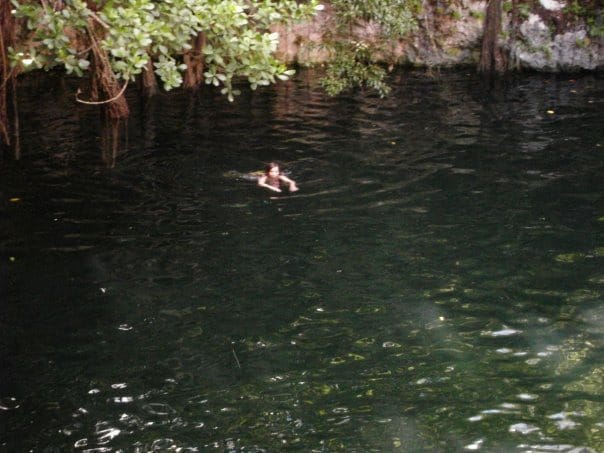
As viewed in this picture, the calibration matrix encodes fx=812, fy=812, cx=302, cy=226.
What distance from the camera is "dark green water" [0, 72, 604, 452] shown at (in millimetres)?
8391

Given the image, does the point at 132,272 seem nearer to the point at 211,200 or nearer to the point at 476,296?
the point at 211,200

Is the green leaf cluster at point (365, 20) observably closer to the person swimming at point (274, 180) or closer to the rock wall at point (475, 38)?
the person swimming at point (274, 180)

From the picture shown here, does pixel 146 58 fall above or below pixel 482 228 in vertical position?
above

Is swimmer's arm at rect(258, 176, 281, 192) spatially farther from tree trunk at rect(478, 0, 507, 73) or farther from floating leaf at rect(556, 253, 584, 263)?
tree trunk at rect(478, 0, 507, 73)

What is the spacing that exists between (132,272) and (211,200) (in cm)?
332

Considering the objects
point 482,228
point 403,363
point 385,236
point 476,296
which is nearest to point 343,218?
point 385,236

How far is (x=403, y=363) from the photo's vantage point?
948 cm

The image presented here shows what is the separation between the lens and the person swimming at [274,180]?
15.4 m

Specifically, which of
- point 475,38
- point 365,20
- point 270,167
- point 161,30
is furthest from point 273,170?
point 475,38

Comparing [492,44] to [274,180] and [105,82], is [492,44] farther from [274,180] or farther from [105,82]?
[105,82]

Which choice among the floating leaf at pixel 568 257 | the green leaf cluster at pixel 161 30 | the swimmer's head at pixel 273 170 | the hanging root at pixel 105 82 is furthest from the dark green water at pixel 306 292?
the green leaf cluster at pixel 161 30

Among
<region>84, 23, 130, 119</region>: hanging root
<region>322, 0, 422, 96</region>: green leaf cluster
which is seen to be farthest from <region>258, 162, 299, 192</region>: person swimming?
<region>84, 23, 130, 119</region>: hanging root

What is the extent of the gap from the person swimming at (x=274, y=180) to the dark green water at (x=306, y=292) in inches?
11.0

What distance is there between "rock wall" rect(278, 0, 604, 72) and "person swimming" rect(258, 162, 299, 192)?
10.8 m
